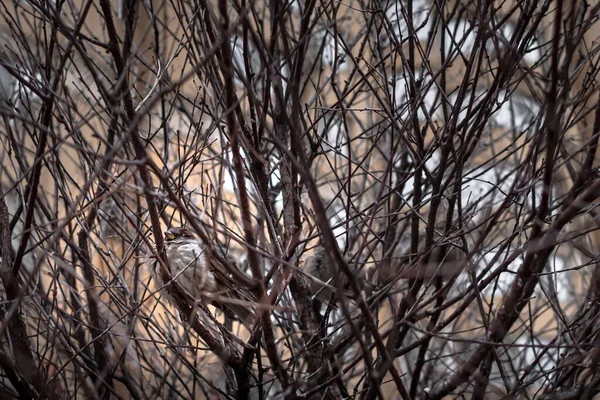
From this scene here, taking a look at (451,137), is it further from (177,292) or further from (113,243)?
(113,243)

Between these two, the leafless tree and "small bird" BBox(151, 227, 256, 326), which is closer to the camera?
the leafless tree

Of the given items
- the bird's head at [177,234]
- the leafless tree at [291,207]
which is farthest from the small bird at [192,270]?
the leafless tree at [291,207]

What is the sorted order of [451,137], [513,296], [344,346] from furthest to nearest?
[344,346] → [451,137] → [513,296]

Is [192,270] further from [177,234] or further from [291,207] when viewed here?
[291,207]

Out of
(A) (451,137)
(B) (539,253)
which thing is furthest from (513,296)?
(A) (451,137)

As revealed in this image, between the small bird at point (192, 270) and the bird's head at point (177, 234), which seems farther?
the bird's head at point (177, 234)

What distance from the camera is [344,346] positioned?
3.72 meters

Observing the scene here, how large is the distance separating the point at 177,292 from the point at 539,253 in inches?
72.5

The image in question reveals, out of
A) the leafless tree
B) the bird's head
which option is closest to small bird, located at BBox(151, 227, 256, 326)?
the bird's head

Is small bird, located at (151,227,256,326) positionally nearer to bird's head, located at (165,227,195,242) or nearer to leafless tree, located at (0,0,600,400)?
bird's head, located at (165,227,195,242)

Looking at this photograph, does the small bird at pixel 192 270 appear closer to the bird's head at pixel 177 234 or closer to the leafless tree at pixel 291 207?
the bird's head at pixel 177 234

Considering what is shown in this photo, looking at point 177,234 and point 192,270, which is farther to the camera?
point 177,234

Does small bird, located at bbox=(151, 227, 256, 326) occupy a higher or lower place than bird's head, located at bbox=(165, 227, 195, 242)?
lower

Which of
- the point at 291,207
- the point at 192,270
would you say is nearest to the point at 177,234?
the point at 192,270
